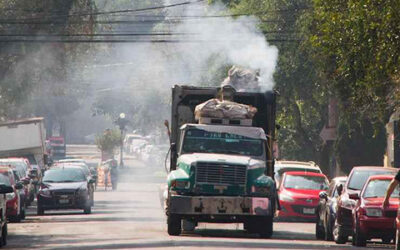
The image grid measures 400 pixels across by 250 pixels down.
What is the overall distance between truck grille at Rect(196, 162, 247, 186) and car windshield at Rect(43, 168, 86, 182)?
57.2ft

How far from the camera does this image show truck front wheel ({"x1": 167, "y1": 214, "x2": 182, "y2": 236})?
2759cm

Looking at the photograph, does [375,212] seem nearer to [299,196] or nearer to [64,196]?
[299,196]

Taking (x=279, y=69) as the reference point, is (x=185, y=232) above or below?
below

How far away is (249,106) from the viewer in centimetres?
2961

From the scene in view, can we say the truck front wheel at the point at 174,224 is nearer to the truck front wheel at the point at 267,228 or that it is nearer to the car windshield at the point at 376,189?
the truck front wheel at the point at 267,228

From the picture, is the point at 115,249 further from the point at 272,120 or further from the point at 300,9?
the point at 300,9

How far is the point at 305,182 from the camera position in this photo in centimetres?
4019

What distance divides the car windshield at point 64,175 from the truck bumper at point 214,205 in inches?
692

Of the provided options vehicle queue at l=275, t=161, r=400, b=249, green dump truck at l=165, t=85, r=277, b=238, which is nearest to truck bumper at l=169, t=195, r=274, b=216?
green dump truck at l=165, t=85, r=277, b=238

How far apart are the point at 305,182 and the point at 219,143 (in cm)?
1203

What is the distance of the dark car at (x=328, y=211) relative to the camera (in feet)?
94.5

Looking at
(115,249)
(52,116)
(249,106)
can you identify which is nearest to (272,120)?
(249,106)

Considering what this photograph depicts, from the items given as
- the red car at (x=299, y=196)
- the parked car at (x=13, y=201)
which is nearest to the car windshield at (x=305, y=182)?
the red car at (x=299, y=196)

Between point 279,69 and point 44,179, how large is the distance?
14308mm
